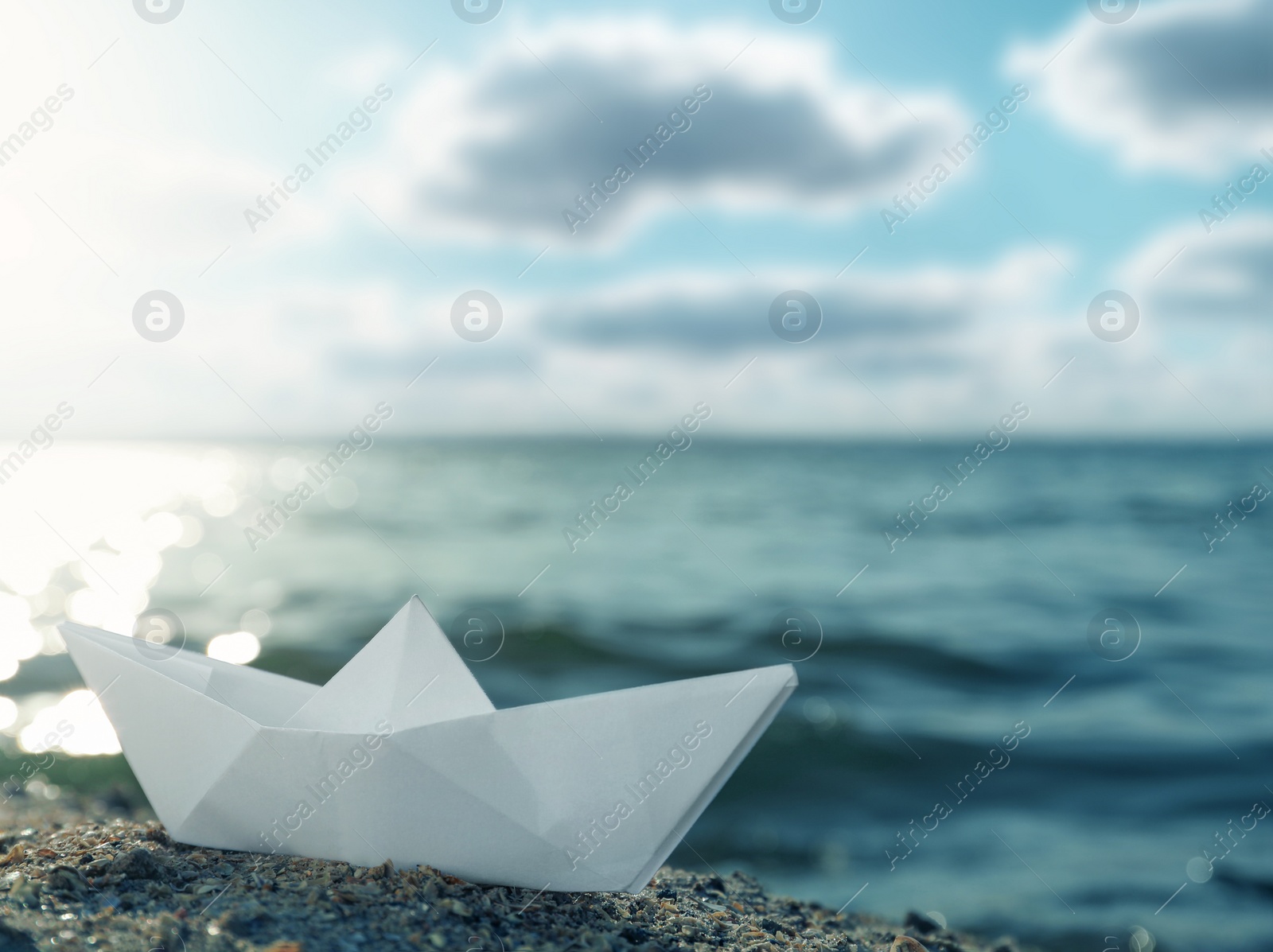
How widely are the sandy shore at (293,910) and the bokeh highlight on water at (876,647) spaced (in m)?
3.87

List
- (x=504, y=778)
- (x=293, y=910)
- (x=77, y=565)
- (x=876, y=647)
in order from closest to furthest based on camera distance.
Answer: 1. (x=293, y=910)
2. (x=504, y=778)
3. (x=876, y=647)
4. (x=77, y=565)

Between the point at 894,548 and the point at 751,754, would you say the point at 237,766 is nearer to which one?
the point at 751,754

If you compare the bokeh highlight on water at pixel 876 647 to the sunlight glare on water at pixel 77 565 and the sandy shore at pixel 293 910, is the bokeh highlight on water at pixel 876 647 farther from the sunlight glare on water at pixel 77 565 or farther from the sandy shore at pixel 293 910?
the sandy shore at pixel 293 910

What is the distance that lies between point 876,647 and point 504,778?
11.7m

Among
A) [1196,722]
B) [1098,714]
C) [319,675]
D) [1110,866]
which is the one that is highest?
[1196,722]

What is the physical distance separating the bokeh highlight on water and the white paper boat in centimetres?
439

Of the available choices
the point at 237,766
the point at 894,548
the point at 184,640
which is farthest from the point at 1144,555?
the point at 237,766

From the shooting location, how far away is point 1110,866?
711cm

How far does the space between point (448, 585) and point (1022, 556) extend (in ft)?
45.9

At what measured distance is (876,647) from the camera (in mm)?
13531

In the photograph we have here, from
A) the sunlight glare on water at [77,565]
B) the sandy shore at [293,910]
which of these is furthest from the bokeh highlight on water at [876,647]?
the sandy shore at [293,910]

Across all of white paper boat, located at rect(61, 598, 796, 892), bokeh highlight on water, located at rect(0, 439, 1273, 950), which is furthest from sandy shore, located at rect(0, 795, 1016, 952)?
bokeh highlight on water, located at rect(0, 439, 1273, 950)

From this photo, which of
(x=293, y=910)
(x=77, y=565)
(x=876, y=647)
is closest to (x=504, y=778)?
(x=293, y=910)

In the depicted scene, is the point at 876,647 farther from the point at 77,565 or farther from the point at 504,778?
the point at 77,565
